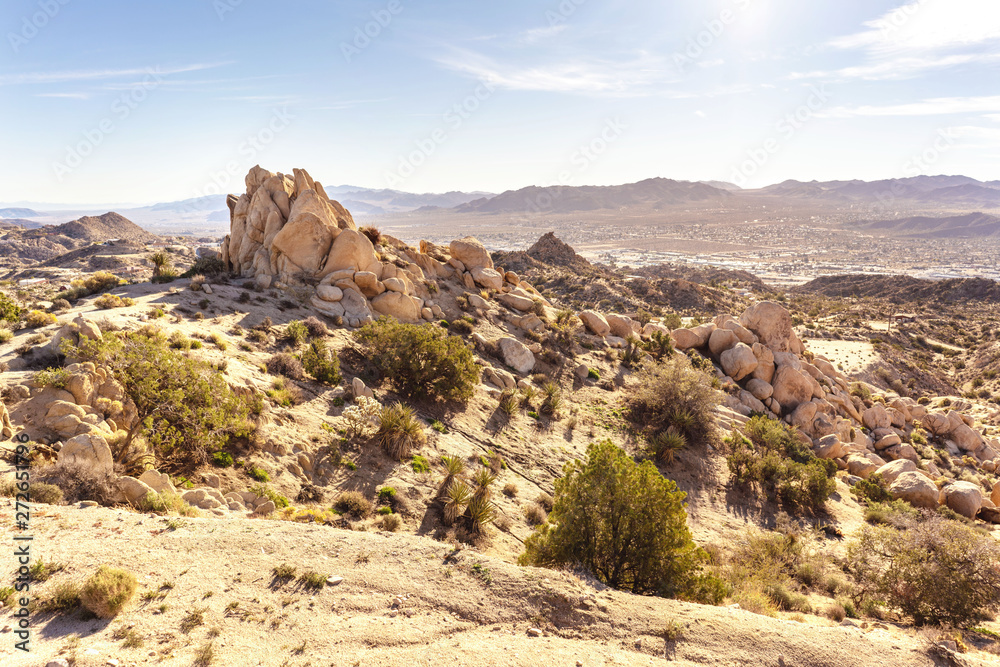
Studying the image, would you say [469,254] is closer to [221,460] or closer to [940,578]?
[221,460]

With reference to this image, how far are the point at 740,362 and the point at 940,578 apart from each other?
19.1m

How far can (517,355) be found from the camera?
25.8 m

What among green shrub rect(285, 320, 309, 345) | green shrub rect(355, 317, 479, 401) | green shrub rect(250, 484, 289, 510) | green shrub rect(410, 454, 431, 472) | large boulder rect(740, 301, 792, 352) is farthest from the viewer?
large boulder rect(740, 301, 792, 352)

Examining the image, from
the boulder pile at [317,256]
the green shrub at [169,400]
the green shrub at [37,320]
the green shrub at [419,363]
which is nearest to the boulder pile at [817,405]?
the boulder pile at [317,256]

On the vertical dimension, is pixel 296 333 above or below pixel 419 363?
above

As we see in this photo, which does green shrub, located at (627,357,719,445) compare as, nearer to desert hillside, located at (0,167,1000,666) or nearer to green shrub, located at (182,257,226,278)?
desert hillside, located at (0,167,1000,666)

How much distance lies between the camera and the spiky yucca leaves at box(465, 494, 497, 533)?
44.6ft

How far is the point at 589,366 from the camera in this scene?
27.0 metres

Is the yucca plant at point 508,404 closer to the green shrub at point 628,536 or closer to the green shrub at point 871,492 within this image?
the green shrub at point 628,536

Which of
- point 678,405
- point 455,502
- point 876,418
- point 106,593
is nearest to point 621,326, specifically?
point 678,405

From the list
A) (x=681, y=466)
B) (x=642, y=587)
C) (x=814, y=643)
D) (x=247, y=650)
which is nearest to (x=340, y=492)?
(x=247, y=650)

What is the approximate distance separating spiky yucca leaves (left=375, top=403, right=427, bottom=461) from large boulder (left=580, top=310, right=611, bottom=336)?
17.2 meters

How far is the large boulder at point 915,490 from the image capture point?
20.3 m

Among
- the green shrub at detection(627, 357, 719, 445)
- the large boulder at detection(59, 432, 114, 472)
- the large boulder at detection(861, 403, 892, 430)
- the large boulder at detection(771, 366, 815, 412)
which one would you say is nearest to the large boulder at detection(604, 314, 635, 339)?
the green shrub at detection(627, 357, 719, 445)
